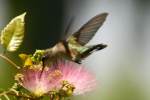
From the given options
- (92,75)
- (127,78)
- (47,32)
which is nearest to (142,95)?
(127,78)

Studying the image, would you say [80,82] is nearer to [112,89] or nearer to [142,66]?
[112,89]

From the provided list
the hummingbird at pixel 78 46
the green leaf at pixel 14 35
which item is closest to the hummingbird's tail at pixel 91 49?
the hummingbird at pixel 78 46

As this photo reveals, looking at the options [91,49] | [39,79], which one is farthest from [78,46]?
[39,79]

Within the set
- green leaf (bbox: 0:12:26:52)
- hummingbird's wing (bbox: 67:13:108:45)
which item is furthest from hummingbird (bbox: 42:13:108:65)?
green leaf (bbox: 0:12:26:52)

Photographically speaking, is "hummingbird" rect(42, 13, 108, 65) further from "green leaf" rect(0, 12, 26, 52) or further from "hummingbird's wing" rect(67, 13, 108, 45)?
"green leaf" rect(0, 12, 26, 52)

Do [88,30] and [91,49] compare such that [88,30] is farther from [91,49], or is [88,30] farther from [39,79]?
[39,79]

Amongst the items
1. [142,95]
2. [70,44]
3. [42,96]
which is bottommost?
[142,95]

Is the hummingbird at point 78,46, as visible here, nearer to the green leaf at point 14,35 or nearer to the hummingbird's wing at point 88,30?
the hummingbird's wing at point 88,30
